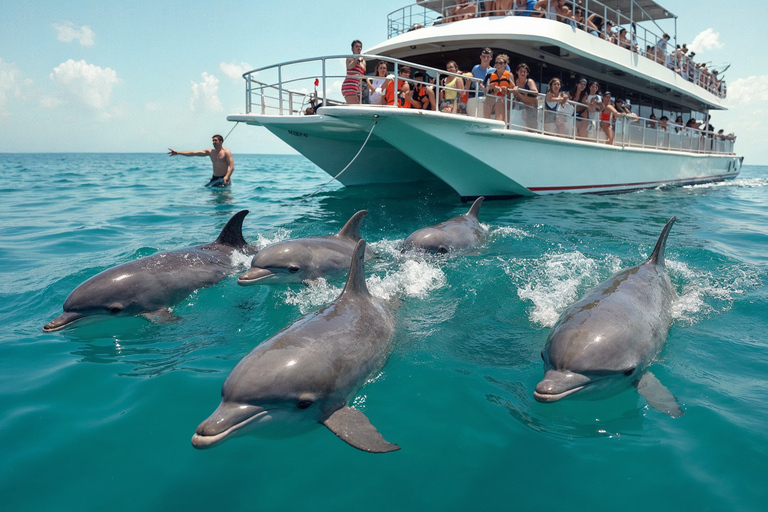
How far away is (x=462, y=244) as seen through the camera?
8.00m

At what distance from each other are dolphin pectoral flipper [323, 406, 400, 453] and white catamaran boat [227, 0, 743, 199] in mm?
7260

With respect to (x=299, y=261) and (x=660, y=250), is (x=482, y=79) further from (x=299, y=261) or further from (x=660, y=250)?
(x=299, y=261)

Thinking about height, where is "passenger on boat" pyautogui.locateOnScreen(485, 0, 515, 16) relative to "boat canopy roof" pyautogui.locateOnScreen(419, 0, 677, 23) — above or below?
below

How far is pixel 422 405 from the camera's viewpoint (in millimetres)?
3736

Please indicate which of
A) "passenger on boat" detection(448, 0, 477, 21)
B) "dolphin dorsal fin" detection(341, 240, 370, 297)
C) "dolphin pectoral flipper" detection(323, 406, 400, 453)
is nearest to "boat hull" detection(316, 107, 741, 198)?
"passenger on boat" detection(448, 0, 477, 21)

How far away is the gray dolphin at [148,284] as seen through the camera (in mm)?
5211

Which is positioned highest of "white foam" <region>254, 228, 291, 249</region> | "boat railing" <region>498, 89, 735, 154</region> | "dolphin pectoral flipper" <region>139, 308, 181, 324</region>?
"boat railing" <region>498, 89, 735, 154</region>

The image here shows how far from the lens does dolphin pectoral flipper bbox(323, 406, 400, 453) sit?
3.00 m

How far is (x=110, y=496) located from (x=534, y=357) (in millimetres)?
3295

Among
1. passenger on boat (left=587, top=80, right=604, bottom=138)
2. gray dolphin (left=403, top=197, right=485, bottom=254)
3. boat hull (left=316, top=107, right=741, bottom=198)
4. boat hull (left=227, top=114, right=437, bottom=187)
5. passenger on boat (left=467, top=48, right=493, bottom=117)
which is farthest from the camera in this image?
passenger on boat (left=587, top=80, right=604, bottom=138)

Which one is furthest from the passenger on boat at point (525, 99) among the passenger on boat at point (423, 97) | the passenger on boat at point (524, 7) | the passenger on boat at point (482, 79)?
the passenger on boat at point (524, 7)

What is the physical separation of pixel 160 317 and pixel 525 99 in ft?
33.7

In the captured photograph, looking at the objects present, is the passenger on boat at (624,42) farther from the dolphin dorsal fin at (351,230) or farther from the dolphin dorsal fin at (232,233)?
the dolphin dorsal fin at (232,233)

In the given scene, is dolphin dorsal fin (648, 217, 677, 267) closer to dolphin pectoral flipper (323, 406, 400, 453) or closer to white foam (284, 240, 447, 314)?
white foam (284, 240, 447, 314)
